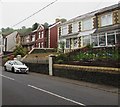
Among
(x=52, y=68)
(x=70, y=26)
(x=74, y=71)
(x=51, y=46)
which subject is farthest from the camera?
(x=51, y=46)

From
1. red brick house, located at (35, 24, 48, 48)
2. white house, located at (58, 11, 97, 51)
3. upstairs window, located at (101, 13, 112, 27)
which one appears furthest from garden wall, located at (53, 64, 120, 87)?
red brick house, located at (35, 24, 48, 48)

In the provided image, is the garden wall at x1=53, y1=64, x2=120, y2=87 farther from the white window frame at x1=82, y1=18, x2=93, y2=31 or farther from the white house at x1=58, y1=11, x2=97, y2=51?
the white window frame at x1=82, y1=18, x2=93, y2=31

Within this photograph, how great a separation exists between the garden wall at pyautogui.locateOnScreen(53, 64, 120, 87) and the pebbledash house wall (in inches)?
494

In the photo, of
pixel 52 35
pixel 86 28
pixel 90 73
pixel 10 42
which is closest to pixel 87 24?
pixel 86 28

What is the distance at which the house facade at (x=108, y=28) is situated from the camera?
118 ft

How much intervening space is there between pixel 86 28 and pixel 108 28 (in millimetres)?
7006

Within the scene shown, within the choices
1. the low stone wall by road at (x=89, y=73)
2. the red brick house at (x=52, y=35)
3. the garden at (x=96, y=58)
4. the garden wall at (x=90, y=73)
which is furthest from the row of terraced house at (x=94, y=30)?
the red brick house at (x=52, y=35)

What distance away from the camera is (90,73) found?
20891 mm

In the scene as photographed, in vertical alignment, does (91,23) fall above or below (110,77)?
above

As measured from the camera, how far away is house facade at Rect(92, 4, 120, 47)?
3600 cm

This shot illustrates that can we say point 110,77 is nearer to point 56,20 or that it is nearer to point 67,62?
point 67,62

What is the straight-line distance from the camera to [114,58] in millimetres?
19641

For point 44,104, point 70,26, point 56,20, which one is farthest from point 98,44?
point 44,104

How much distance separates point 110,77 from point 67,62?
25.3ft
